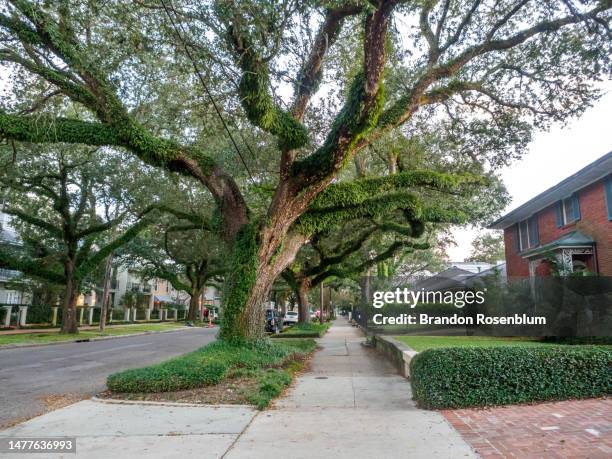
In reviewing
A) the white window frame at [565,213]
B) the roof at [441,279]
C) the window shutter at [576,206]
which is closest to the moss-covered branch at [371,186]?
the window shutter at [576,206]

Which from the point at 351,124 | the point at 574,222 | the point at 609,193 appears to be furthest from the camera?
the point at 574,222

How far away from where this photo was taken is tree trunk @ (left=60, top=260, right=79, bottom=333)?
2544 cm

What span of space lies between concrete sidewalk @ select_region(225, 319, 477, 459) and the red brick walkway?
24cm

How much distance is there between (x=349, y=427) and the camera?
5.80 m

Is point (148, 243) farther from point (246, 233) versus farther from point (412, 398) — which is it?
point (412, 398)

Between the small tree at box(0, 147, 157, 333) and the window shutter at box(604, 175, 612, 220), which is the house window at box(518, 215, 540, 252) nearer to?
the window shutter at box(604, 175, 612, 220)

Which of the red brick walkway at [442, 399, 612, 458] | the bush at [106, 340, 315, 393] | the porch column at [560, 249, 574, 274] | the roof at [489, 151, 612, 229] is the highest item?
the roof at [489, 151, 612, 229]

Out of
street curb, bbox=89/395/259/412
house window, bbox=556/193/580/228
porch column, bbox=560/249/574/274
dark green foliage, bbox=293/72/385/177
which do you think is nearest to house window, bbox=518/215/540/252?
house window, bbox=556/193/580/228

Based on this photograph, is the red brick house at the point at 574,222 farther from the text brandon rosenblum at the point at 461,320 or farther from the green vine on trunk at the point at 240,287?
the green vine on trunk at the point at 240,287

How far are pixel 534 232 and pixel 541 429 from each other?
18514 mm

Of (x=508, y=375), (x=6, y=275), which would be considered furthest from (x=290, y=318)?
(x=508, y=375)

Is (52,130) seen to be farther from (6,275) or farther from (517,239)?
(6,275)

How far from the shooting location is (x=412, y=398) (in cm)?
763

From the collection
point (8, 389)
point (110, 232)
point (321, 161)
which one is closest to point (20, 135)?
point (8, 389)
